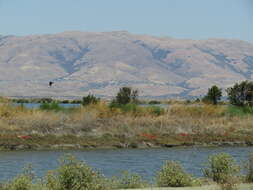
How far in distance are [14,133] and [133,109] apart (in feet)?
41.0

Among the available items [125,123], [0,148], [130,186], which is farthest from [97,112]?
[130,186]

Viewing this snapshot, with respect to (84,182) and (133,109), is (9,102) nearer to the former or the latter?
(133,109)

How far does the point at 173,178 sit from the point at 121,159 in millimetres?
16633

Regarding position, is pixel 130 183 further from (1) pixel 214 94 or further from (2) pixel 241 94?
(1) pixel 214 94

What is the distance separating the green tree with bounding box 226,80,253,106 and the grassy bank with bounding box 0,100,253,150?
1003cm

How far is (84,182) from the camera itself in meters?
15.1

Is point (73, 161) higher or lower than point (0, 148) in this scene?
higher

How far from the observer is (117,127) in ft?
144

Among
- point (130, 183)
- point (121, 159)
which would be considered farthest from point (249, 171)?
point (121, 159)

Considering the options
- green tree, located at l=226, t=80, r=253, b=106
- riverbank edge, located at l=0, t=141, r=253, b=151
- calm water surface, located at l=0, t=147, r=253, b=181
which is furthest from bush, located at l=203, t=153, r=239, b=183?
green tree, located at l=226, t=80, r=253, b=106

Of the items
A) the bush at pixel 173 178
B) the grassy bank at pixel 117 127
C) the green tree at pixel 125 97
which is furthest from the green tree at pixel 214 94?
the bush at pixel 173 178

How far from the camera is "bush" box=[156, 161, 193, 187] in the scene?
17484 mm

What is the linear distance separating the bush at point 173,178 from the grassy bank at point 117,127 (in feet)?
72.0

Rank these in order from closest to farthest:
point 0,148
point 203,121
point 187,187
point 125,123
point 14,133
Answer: point 187,187, point 0,148, point 14,133, point 125,123, point 203,121
